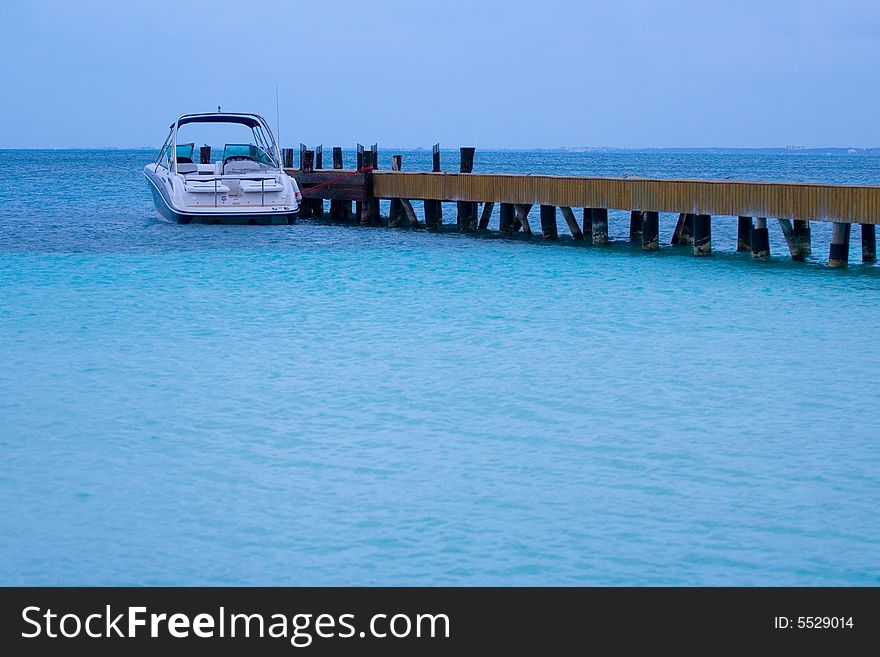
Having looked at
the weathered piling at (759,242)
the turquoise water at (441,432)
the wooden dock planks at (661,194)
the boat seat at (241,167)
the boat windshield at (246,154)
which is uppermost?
the boat windshield at (246,154)

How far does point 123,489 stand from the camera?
8.16m

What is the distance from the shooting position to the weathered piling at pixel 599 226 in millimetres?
25547

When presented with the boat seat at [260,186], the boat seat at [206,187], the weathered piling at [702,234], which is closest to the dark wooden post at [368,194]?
the boat seat at [260,186]

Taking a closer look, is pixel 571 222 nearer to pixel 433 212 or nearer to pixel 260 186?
pixel 433 212

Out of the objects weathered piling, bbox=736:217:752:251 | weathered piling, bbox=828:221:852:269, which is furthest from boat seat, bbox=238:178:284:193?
weathered piling, bbox=828:221:852:269

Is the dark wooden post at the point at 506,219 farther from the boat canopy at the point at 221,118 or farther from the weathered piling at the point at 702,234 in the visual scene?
the boat canopy at the point at 221,118

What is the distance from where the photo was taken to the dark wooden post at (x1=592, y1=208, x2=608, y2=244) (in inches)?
1006

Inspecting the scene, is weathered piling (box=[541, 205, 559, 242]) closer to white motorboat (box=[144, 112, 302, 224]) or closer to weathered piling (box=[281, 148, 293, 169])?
white motorboat (box=[144, 112, 302, 224])

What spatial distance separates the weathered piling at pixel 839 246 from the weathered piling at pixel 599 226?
554 cm

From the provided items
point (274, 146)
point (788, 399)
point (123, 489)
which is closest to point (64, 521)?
point (123, 489)

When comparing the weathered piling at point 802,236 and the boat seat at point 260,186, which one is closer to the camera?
the weathered piling at point 802,236

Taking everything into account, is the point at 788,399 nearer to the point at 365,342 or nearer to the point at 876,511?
the point at 876,511

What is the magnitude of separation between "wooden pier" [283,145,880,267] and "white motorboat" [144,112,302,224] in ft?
8.95

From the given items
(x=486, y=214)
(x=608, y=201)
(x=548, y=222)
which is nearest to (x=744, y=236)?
(x=608, y=201)
